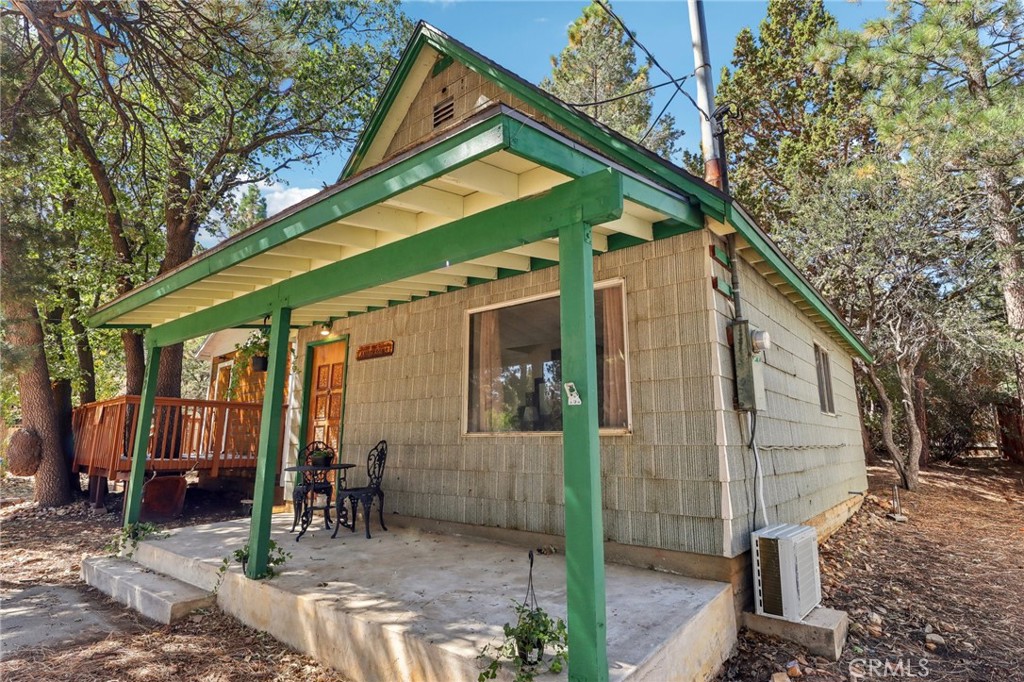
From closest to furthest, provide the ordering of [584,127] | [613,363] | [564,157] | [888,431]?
[564,157]
[613,363]
[584,127]
[888,431]

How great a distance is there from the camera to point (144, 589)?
3979 mm

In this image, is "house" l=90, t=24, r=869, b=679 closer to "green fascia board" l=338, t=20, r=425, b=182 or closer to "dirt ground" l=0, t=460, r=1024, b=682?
"green fascia board" l=338, t=20, r=425, b=182

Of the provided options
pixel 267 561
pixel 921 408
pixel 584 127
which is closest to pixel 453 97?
pixel 584 127

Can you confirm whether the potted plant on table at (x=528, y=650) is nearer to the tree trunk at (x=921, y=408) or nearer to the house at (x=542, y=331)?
the house at (x=542, y=331)

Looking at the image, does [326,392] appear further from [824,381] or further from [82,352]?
[824,381]

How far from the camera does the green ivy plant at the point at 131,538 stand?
4949 mm

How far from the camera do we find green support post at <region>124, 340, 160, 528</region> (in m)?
5.27

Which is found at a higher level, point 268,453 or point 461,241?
point 461,241

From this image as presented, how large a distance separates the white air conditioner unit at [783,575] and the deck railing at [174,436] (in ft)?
23.6

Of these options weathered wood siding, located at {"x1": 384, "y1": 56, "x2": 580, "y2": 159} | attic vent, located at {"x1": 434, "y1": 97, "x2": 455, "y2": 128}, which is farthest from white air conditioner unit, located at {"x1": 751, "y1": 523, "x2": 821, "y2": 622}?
attic vent, located at {"x1": 434, "y1": 97, "x2": 455, "y2": 128}

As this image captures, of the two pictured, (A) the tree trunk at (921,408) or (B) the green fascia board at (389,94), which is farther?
(A) the tree trunk at (921,408)

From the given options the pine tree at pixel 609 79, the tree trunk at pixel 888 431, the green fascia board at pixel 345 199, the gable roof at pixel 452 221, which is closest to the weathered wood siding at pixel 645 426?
the gable roof at pixel 452 221

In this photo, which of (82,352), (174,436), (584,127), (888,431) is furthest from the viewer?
(82,352)

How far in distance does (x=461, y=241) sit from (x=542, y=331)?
72.6 inches
